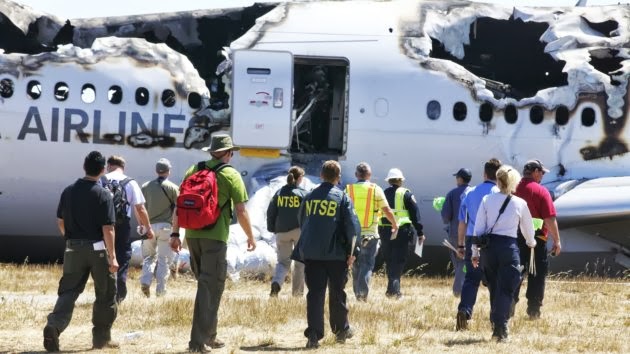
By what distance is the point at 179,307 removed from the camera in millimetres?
14695

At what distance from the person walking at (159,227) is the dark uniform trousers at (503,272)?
5435 mm

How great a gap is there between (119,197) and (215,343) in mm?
2680

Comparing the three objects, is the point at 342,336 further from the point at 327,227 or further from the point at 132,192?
the point at 132,192

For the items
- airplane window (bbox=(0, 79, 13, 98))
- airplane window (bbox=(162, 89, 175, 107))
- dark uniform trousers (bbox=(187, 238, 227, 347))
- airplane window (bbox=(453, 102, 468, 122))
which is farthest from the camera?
airplane window (bbox=(453, 102, 468, 122))

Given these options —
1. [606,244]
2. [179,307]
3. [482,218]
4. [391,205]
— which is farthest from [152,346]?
[606,244]

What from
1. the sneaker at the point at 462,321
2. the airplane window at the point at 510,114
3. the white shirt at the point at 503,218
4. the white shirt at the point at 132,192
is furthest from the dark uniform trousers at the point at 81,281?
the airplane window at the point at 510,114

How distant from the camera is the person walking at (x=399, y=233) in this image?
17.6 meters

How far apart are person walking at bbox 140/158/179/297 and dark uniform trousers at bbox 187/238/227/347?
4844 millimetres

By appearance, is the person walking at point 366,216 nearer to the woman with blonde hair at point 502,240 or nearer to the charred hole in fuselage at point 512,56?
the woman with blonde hair at point 502,240

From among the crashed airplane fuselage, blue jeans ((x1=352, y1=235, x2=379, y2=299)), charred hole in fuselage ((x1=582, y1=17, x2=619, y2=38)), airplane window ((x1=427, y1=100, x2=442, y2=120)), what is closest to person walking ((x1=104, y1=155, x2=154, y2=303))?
blue jeans ((x1=352, y1=235, x2=379, y2=299))

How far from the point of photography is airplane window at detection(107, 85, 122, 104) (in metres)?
21.1

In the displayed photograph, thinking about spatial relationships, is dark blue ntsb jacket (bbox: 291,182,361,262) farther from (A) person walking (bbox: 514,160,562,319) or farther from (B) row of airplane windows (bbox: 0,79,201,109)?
(B) row of airplane windows (bbox: 0,79,201,109)

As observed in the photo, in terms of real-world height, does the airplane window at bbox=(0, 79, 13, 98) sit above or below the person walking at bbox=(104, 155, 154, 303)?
above

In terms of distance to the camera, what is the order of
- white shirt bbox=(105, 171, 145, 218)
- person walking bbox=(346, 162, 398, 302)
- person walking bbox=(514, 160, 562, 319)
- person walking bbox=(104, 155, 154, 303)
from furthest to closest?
person walking bbox=(346, 162, 398, 302), person walking bbox=(514, 160, 562, 319), white shirt bbox=(105, 171, 145, 218), person walking bbox=(104, 155, 154, 303)
